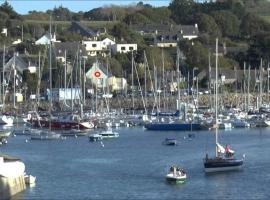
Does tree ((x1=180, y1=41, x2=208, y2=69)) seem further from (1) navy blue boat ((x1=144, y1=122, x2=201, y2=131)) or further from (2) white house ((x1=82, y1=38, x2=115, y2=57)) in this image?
(1) navy blue boat ((x1=144, y1=122, x2=201, y2=131))

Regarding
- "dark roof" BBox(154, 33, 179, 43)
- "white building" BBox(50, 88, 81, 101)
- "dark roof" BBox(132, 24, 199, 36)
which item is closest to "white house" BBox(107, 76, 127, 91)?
"white building" BBox(50, 88, 81, 101)

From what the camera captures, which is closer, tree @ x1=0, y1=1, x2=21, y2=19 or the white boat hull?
the white boat hull

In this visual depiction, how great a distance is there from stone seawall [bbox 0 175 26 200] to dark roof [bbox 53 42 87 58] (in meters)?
48.4

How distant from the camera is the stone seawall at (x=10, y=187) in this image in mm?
29230

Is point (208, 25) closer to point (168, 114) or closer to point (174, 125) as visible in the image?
point (168, 114)

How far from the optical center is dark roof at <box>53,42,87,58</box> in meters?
82.5

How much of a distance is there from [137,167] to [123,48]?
52.2 metres

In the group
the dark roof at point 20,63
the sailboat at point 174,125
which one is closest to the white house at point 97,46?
the dark roof at point 20,63

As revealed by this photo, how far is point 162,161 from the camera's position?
41.4m

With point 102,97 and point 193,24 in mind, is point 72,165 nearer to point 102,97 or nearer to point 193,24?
point 102,97

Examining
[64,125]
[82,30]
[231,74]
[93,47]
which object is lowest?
[64,125]

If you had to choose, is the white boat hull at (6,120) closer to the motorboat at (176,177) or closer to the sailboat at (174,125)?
the sailboat at (174,125)

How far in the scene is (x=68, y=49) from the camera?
84.9 m

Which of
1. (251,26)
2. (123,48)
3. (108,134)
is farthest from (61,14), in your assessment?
(108,134)
